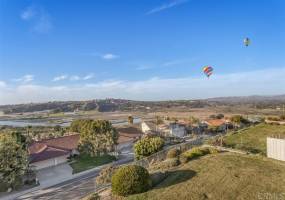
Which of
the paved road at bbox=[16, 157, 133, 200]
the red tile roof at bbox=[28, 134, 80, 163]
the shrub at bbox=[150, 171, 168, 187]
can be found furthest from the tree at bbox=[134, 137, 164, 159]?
the red tile roof at bbox=[28, 134, 80, 163]

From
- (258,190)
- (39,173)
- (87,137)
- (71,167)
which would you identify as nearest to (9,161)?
(39,173)

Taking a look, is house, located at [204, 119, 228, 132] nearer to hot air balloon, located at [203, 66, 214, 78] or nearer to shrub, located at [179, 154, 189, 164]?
hot air balloon, located at [203, 66, 214, 78]

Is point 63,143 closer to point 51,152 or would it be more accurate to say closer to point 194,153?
point 51,152

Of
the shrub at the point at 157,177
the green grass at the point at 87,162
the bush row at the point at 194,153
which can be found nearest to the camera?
the shrub at the point at 157,177

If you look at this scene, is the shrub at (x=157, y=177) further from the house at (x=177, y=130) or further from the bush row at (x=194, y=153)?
the house at (x=177, y=130)

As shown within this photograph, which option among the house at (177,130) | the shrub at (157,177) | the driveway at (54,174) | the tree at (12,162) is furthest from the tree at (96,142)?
the house at (177,130)

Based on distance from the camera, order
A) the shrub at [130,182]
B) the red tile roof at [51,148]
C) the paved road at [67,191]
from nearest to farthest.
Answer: the shrub at [130,182] < the paved road at [67,191] < the red tile roof at [51,148]
